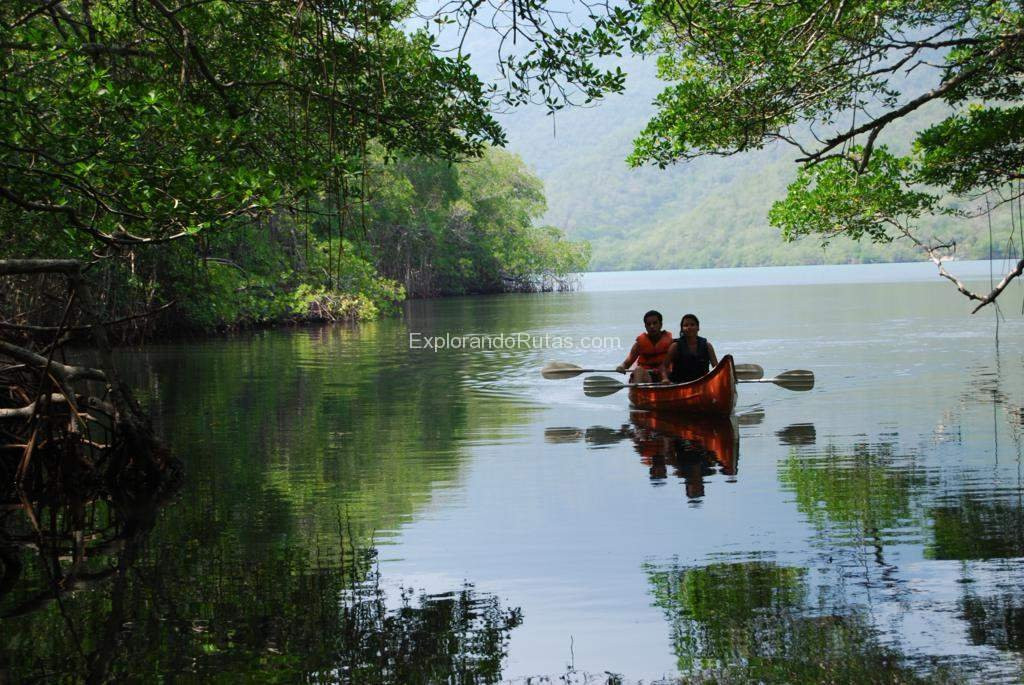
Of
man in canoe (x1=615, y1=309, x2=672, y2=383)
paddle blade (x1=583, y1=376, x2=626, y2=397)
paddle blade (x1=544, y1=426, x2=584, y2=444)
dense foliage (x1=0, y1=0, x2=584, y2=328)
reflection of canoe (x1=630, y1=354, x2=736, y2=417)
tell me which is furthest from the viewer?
paddle blade (x1=583, y1=376, x2=626, y2=397)

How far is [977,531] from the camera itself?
311 inches

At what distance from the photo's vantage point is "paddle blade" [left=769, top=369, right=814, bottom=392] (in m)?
16.6

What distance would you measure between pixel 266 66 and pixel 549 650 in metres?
7.55

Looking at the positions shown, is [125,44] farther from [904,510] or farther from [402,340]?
[402,340]

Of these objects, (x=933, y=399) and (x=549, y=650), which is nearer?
(x=549, y=650)

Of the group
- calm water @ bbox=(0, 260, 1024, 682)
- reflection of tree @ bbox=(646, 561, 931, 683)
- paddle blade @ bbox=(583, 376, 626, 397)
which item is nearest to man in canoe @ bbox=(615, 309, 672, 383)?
paddle blade @ bbox=(583, 376, 626, 397)

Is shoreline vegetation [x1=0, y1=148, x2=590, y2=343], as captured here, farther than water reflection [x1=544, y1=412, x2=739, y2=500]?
Yes

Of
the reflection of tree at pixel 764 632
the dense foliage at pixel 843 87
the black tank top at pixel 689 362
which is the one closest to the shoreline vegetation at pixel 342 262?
the reflection of tree at pixel 764 632

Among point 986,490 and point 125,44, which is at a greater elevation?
point 125,44

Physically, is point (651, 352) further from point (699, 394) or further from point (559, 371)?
point (559, 371)

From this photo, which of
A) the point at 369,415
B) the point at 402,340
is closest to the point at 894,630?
the point at 369,415

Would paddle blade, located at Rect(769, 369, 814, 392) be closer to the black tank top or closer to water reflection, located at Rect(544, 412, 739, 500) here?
the black tank top

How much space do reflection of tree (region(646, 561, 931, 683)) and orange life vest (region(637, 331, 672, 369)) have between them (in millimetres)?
8826

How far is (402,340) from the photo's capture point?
3170 centimetres
